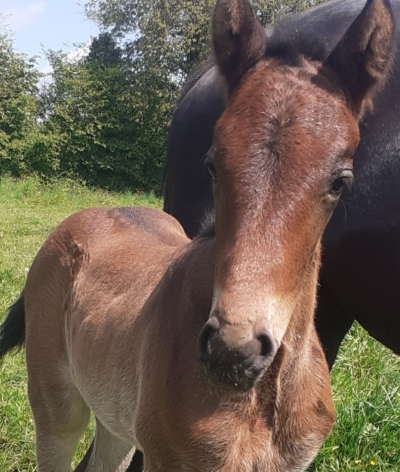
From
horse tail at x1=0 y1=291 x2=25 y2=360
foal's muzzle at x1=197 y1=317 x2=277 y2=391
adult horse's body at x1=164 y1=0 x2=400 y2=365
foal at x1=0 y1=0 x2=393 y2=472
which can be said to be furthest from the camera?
horse tail at x1=0 y1=291 x2=25 y2=360

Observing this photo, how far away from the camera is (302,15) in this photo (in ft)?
9.14

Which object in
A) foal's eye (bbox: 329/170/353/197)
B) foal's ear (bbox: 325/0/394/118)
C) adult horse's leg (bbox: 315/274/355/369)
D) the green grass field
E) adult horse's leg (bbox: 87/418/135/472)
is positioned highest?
foal's ear (bbox: 325/0/394/118)

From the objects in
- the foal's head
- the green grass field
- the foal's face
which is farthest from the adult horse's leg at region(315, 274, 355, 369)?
the foal's face

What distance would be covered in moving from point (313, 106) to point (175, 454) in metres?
1.16

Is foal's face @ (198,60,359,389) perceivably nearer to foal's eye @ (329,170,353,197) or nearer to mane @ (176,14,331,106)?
foal's eye @ (329,170,353,197)

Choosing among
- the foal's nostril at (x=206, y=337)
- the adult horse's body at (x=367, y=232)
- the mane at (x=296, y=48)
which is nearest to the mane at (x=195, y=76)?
the adult horse's body at (x=367, y=232)

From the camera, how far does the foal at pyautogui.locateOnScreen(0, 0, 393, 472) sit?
1506 mm

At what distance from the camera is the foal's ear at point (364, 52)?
1.80 meters

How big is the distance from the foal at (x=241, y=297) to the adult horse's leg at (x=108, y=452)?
20 cm

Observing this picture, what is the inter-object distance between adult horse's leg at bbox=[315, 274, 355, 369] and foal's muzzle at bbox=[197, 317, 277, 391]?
134 cm

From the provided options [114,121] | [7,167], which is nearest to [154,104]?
[114,121]

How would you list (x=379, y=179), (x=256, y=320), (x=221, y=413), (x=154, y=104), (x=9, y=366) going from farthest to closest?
(x=154, y=104)
(x=9, y=366)
(x=379, y=179)
(x=221, y=413)
(x=256, y=320)

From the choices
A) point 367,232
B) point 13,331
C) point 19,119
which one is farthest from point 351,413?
point 19,119

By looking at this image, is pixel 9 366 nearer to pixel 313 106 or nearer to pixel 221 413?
pixel 221 413
